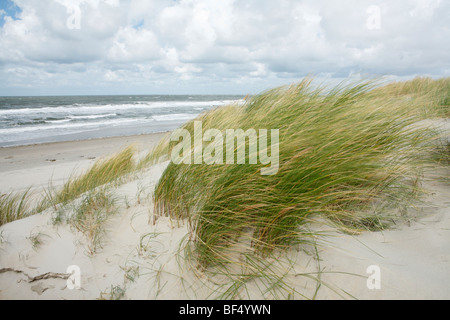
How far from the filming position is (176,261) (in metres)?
1.64

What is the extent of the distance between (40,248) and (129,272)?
0.94m

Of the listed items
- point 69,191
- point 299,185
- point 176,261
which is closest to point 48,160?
point 69,191

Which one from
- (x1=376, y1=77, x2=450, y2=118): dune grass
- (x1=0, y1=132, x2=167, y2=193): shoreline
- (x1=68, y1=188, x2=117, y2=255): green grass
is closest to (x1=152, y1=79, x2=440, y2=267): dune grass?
(x1=68, y1=188, x2=117, y2=255): green grass

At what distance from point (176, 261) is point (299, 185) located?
0.96 metres

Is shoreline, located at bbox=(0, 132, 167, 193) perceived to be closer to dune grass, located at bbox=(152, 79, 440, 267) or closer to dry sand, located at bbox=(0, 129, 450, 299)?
dry sand, located at bbox=(0, 129, 450, 299)

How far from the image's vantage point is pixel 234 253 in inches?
62.2

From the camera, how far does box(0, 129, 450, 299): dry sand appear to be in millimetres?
1351

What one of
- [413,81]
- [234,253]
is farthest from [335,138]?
[413,81]

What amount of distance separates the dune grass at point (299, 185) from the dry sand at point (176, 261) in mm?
138

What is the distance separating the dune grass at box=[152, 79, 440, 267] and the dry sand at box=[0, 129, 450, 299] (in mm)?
138

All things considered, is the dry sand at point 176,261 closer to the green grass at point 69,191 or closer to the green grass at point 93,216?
the green grass at point 93,216

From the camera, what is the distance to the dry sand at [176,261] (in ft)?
4.43

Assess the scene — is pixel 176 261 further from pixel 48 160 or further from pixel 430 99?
pixel 48 160

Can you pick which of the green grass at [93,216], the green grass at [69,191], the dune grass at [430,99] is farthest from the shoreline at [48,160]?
the dune grass at [430,99]
